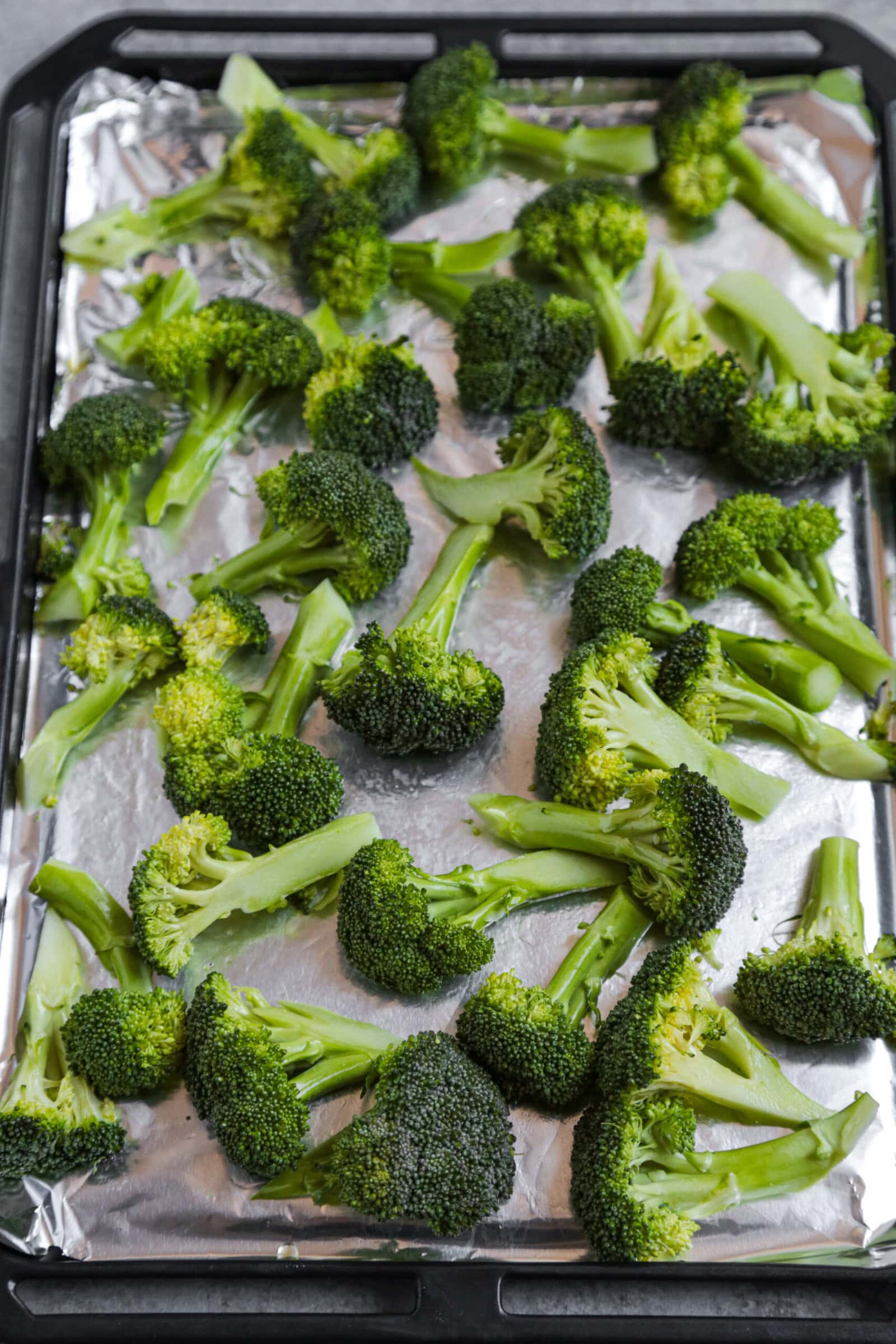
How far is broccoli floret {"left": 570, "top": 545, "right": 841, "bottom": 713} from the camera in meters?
1.91

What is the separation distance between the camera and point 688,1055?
5.17 feet

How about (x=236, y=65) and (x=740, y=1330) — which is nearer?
(x=740, y=1330)

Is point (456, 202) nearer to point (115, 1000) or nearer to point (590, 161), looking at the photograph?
point (590, 161)

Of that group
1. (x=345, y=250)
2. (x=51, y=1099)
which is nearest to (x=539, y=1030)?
(x=51, y=1099)

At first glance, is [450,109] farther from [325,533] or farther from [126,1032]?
[126,1032]

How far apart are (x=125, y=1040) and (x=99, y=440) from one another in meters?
1.02

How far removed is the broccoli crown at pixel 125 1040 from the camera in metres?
1.61

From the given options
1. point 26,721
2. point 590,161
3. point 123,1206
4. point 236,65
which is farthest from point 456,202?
point 123,1206

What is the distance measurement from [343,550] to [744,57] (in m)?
1.44

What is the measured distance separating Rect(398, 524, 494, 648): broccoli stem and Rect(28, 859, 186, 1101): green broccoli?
0.65 metres

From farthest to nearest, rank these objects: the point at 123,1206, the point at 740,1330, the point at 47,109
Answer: the point at 47,109, the point at 123,1206, the point at 740,1330

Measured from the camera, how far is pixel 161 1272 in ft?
4.92

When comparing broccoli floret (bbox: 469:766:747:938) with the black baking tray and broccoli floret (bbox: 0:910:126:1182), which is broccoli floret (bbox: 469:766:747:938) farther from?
broccoli floret (bbox: 0:910:126:1182)

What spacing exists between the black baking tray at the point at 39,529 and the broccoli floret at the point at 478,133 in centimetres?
11
